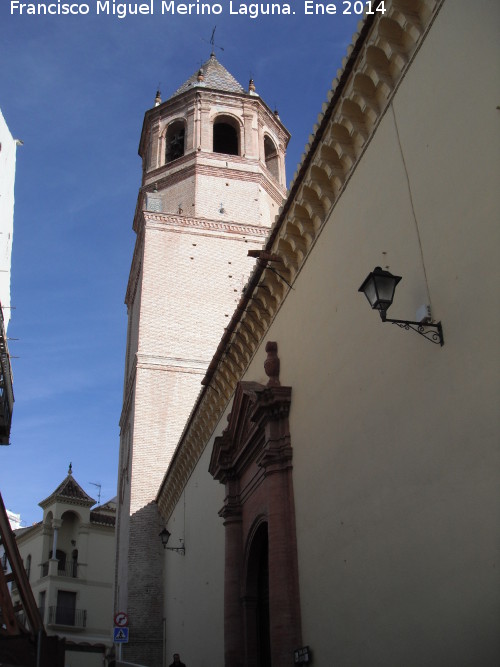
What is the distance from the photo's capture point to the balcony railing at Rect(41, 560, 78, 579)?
28750 millimetres

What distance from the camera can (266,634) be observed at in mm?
9023

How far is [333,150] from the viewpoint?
7.33m

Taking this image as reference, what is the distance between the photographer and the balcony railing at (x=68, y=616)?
89.8ft

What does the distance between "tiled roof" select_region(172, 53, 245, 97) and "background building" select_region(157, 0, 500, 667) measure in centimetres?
1463

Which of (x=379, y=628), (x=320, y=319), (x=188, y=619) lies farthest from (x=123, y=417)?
(x=379, y=628)

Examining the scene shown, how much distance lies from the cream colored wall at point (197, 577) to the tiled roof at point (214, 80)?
13375mm

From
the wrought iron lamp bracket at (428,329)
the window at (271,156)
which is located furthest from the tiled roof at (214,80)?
the wrought iron lamp bracket at (428,329)

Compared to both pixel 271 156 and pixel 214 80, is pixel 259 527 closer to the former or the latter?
pixel 271 156

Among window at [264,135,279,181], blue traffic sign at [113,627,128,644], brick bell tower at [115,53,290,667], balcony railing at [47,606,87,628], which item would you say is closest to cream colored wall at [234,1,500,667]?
blue traffic sign at [113,627,128,644]

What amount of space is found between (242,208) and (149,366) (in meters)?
5.56

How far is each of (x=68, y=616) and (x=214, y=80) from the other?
2043 cm

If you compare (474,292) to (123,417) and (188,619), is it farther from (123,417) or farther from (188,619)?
(123,417)

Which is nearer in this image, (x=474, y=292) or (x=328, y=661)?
(x=474, y=292)

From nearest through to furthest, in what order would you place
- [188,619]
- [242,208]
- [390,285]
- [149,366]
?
[390,285] → [188,619] → [149,366] → [242,208]
